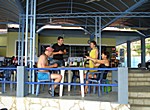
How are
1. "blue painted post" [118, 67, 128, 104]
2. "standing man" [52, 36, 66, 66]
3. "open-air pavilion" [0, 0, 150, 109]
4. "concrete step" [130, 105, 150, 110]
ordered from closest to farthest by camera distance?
"blue painted post" [118, 67, 128, 104], "concrete step" [130, 105, 150, 110], "standing man" [52, 36, 66, 66], "open-air pavilion" [0, 0, 150, 109]

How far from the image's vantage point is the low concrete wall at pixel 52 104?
4.87 metres

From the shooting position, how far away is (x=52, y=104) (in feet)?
17.1

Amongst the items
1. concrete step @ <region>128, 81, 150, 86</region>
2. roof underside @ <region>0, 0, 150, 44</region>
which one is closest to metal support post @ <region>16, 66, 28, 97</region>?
roof underside @ <region>0, 0, 150, 44</region>

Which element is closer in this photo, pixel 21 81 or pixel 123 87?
pixel 123 87

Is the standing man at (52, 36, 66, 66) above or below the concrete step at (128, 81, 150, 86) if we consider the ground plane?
above

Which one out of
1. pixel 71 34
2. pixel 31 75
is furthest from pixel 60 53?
pixel 71 34

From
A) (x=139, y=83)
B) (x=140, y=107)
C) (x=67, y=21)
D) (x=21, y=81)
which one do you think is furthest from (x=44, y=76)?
(x=67, y=21)

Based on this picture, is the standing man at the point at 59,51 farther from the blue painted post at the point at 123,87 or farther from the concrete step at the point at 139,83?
the concrete step at the point at 139,83

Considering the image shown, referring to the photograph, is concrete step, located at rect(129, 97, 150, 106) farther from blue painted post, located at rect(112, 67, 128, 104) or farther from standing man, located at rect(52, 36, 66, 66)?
standing man, located at rect(52, 36, 66, 66)

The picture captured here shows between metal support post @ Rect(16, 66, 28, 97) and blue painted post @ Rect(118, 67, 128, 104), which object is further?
metal support post @ Rect(16, 66, 28, 97)

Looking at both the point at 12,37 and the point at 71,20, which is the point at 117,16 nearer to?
the point at 71,20

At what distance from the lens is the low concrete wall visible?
4871 mm

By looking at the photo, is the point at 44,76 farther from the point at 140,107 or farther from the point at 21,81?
the point at 140,107

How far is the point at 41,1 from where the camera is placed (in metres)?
8.78
